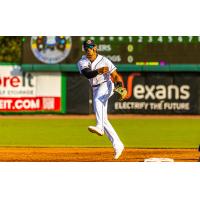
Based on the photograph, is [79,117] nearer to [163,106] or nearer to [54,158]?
[163,106]

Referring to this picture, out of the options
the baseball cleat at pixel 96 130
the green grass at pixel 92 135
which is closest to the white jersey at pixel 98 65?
the baseball cleat at pixel 96 130

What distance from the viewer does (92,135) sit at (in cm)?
1805

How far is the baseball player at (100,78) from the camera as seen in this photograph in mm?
10375

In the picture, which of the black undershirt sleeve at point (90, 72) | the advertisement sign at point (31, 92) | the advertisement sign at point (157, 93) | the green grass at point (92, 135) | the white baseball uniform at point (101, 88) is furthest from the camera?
the advertisement sign at point (31, 92)

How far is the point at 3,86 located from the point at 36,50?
2.12 m

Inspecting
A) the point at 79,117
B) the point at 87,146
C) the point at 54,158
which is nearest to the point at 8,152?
the point at 54,158

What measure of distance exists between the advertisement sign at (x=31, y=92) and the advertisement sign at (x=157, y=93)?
254 centimetres

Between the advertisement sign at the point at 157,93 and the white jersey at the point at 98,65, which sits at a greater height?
the white jersey at the point at 98,65

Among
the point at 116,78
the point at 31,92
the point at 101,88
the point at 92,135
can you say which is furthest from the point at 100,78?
the point at 31,92

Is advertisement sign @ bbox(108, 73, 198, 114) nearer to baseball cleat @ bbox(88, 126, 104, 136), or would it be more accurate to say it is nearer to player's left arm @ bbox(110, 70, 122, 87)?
player's left arm @ bbox(110, 70, 122, 87)

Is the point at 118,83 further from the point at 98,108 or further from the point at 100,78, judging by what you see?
the point at 98,108

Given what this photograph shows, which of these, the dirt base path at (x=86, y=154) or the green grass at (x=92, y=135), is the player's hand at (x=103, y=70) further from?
the green grass at (x=92, y=135)

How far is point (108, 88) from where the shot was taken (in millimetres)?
10555

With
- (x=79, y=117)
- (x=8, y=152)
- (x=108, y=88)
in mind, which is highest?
(x=108, y=88)
